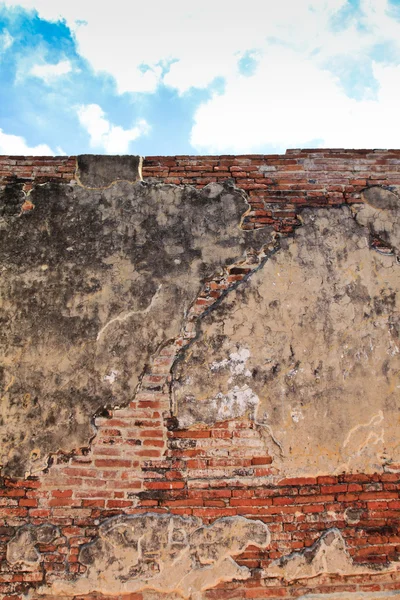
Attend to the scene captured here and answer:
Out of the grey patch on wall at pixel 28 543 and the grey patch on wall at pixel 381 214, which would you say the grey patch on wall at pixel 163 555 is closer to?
the grey patch on wall at pixel 28 543

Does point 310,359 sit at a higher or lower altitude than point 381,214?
lower

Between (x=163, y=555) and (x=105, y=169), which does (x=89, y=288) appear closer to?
(x=105, y=169)

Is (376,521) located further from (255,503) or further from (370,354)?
(370,354)

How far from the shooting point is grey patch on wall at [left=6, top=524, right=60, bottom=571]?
2.35 meters

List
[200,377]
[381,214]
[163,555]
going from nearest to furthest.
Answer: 1. [163,555]
2. [200,377]
3. [381,214]

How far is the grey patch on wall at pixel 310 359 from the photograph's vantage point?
8.36 feet

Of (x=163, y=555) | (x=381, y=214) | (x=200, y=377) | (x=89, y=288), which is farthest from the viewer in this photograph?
(x=381, y=214)

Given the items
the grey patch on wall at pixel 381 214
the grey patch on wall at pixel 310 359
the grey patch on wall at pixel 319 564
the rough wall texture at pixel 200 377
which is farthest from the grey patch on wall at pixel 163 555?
the grey patch on wall at pixel 381 214

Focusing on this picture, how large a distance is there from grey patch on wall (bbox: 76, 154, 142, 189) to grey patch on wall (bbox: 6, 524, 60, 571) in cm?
226

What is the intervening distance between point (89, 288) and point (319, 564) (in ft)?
7.25

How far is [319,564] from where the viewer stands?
238 cm

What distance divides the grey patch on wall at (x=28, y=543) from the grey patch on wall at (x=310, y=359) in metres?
1.01

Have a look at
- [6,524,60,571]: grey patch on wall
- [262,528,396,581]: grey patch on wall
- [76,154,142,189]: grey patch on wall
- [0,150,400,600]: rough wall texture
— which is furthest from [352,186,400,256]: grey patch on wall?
[6,524,60,571]: grey patch on wall

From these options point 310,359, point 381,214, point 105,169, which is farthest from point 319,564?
point 105,169
